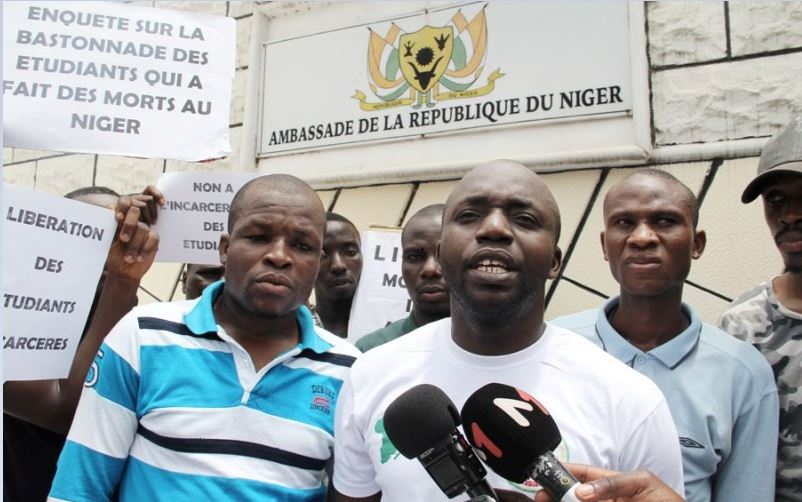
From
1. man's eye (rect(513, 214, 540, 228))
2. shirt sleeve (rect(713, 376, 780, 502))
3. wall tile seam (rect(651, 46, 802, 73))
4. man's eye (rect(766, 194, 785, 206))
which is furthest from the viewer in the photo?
wall tile seam (rect(651, 46, 802, 73))

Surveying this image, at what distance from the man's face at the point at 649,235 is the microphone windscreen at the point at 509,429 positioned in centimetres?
98

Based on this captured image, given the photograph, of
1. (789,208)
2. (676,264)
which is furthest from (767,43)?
(676,264)

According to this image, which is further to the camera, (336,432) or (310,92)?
(310,92)

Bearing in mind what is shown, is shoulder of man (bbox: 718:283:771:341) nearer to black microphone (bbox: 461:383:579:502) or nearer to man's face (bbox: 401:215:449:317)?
man's face (bbox: 401:215:449:317)

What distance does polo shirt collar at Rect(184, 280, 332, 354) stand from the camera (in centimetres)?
170

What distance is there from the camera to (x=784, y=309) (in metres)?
1.92

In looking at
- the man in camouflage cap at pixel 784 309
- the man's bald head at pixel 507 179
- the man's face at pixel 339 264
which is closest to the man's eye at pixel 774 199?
the man in camouflage cap at pixel 784 309

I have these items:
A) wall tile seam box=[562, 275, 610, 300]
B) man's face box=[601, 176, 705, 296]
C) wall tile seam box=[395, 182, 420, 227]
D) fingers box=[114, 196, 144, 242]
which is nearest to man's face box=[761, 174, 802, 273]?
man's face box=[601, 176, 705, 296]

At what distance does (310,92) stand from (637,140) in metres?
2.10

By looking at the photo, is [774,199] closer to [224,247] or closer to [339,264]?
[224,247]

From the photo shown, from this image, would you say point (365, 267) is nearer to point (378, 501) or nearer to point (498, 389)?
point (378, 501)

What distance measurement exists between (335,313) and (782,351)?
6.33 feet

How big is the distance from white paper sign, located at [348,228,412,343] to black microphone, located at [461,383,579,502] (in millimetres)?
1903

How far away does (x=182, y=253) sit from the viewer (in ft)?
7.91
